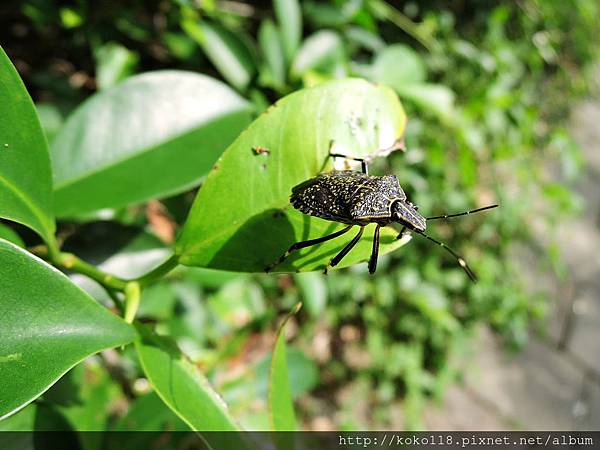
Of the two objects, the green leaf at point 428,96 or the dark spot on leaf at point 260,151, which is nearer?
the dark spot on leaf at point 260,151

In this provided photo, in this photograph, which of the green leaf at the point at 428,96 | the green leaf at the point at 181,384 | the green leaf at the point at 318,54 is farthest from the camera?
the green leaf at the point at 428,96

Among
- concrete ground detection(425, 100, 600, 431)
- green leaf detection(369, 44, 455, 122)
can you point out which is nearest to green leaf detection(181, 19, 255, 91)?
green leaf detection(369, 44, 455, 122)

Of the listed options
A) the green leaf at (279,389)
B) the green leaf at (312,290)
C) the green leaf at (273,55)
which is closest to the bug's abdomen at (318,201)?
the green leaf at (279,389)

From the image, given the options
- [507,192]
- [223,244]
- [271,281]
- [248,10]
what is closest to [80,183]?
[223,244]

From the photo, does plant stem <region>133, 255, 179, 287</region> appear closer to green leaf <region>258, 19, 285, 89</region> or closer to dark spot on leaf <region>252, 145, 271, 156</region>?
dark spot on leaf <region>252, 145, 271, 156</region>

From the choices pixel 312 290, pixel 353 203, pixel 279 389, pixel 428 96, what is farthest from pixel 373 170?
pixel 279 389

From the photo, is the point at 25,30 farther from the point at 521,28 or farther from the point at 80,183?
the point at 521,28

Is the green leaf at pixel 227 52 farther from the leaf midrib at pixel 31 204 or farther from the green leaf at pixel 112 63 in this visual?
the leaf midrib at pixel 31 204
